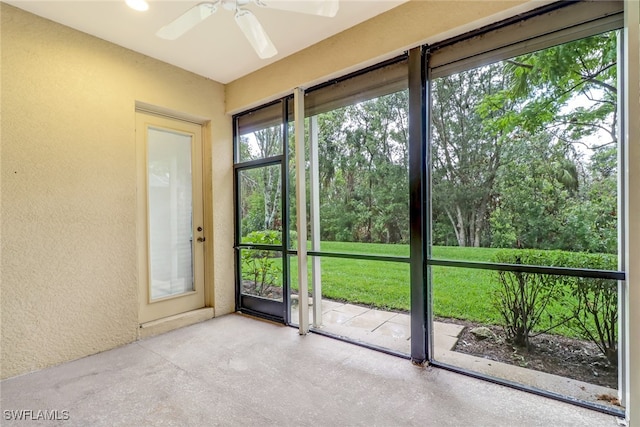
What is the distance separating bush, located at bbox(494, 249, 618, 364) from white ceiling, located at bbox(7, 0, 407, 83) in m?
2.17

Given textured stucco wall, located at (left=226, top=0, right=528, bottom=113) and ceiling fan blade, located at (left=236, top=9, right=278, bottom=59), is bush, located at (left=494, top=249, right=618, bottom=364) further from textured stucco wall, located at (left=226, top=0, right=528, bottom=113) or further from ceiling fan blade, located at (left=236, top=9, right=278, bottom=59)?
ceiling fan blade, located at (left=236, top=9, right=278, bottom=59)

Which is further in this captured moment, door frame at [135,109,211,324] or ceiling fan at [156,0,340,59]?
Result: door frame at [135,109,211,324]

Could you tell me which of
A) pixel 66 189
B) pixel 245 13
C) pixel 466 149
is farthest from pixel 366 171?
pixel 66 189

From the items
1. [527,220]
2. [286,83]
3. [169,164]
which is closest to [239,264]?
[169,164]

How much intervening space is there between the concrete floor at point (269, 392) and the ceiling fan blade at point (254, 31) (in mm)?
2421

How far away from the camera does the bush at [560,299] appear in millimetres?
1816

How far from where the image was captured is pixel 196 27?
253cm

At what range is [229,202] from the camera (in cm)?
374

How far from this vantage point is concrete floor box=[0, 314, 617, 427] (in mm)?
1728

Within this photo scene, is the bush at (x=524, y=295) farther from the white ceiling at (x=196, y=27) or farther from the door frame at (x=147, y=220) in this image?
the door frame at (x=147, y=220)

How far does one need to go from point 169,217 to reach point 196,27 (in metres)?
1.95

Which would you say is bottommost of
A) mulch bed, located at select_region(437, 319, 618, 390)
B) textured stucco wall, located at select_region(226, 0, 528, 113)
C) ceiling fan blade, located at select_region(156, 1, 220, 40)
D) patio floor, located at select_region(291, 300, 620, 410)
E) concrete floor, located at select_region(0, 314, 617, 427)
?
concrete floor, located at select_region(0, 314, 617, 427)

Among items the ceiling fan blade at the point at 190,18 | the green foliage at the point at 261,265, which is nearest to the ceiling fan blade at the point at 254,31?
the ceiling fan blade at the point at 190,18

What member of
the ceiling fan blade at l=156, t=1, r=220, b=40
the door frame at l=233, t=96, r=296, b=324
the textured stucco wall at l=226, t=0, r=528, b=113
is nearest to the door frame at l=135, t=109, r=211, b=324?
the door frame at l=233, t=96, r=296, b=324
